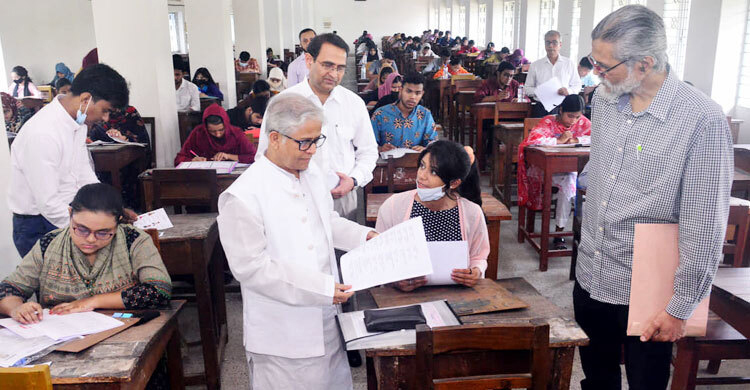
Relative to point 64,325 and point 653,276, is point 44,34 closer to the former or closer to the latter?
point 64,325

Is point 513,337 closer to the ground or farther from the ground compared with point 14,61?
closer to the ground

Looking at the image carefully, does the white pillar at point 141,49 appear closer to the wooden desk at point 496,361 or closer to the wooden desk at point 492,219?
the wooden desk at point 492,219

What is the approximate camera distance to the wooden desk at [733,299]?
1897 millimetres

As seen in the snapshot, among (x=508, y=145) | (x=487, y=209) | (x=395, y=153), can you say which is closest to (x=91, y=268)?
(x=487, y=209)

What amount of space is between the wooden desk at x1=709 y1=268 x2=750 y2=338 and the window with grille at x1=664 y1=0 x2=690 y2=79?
6534mm

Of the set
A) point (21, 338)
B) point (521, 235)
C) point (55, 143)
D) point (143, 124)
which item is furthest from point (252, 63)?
point (21, 338)

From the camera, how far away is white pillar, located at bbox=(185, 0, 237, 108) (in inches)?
296

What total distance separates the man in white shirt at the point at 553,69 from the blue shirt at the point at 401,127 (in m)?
2.62

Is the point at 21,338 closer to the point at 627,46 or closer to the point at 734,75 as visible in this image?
the point at 627,46

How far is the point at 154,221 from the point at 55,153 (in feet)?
1.79

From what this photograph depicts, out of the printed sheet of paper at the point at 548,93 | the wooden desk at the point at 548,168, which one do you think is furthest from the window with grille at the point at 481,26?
the wooden desk at the point at 548,168

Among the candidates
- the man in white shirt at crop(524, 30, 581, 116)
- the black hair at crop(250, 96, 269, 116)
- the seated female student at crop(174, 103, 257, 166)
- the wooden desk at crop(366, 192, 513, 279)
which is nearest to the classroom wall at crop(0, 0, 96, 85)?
the black hair at crop(250, 96, 269, 116)

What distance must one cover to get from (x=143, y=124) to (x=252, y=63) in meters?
5.79

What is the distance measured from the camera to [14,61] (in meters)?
12.7
